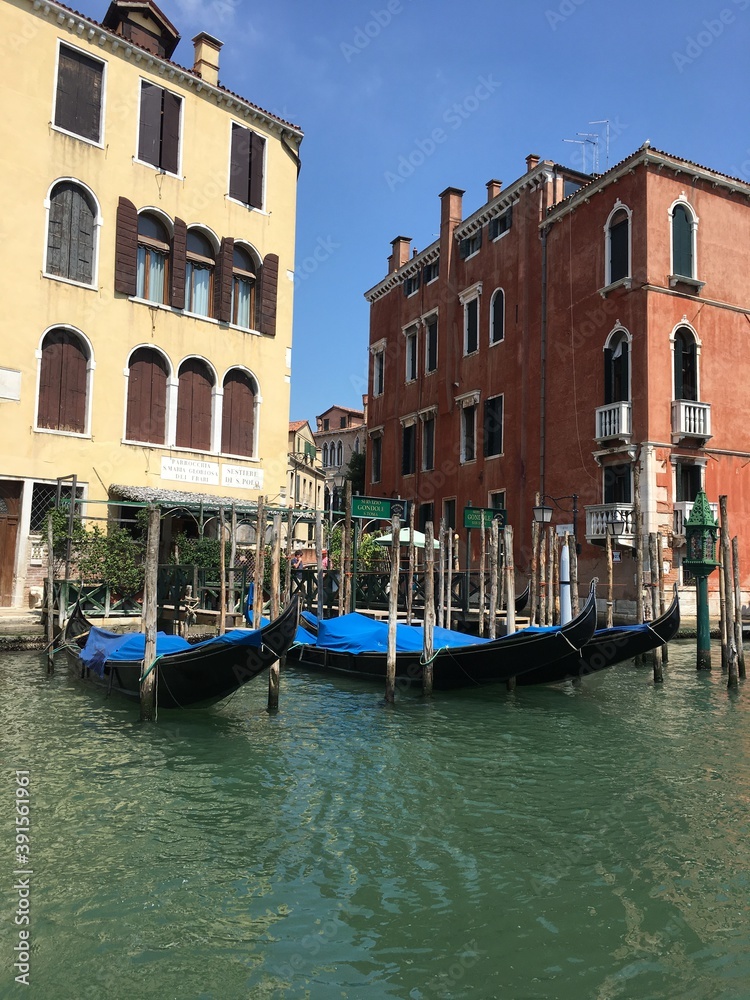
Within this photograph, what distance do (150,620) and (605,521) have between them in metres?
10.1

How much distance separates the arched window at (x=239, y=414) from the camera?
1551cm

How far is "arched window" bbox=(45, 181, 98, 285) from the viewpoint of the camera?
1353 cm

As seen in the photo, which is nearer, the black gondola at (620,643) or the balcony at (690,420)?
the black gondola at (620,643)

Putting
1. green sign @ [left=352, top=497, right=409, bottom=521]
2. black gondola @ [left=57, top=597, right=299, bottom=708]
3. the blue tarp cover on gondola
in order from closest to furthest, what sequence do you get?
black gondola @ [left=57, top=597, right=299, bottom=708]
the blue tarp cover on gondola
green sign @ [left=352, top=497, right=409, bottom=521]

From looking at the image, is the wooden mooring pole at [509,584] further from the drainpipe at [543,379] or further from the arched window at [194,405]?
the drainpipe at [543,379]

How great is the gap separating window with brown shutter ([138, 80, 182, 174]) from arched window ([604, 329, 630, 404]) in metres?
8.65

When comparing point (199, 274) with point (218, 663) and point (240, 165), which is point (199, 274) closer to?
point (240, 165)

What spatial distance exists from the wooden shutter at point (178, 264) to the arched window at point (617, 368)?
8013 millimetres

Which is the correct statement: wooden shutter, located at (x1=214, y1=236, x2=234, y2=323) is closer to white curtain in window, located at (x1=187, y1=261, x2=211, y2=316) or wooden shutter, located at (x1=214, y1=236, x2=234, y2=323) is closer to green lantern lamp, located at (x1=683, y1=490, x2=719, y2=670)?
white curtain in window, located at (x1=187, y1=261, x2=211, y2=316)

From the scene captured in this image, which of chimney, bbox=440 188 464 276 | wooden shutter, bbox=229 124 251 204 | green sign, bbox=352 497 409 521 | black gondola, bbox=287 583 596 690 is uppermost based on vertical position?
chimney, bbox=440 188 464 276

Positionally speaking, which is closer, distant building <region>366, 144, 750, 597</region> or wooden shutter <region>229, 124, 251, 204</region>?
distant building <region>366, 144, 750, 597</region>

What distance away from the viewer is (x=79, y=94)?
13.8m

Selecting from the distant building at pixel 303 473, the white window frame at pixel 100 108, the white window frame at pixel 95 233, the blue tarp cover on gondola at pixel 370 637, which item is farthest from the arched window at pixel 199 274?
the distant building at pixel 303 473

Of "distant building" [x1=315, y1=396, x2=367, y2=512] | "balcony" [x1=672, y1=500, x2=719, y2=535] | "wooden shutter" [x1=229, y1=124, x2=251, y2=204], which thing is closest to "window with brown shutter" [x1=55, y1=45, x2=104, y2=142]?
"wooden shutter" [x1=229, y1=124, x2=251, y2=204]
